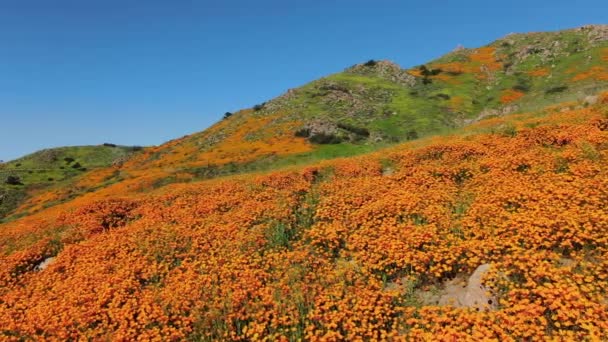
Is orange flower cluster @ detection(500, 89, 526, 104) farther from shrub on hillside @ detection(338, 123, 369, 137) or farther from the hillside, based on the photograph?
the hillside

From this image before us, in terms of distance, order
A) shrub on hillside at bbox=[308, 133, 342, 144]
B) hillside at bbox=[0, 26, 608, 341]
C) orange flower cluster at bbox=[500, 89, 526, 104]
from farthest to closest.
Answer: orange flower cluster at bbox=[500, 89, 526, 104], shrub on hillside at bbox=[308, 133, 342, 144], hillside at bbox=[0, 26, 608, 341]

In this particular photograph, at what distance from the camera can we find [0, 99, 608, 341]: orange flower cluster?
790 centimetres

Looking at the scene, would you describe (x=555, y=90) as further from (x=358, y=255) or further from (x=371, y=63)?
(x=358, y=255)

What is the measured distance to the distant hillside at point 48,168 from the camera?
265 ft

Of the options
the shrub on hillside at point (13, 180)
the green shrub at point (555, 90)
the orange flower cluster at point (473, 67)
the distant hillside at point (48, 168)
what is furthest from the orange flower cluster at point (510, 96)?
the shrub on hillside at point (13, 180)

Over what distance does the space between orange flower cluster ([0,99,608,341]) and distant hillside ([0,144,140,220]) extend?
153 ft

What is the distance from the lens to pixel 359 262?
35.0 ft

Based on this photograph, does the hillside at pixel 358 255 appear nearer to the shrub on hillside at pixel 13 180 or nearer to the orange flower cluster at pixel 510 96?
the orange flower cluster at pixel 510 96

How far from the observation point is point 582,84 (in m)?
56.5

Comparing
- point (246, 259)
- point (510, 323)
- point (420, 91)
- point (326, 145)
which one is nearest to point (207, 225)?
point (246, 259)

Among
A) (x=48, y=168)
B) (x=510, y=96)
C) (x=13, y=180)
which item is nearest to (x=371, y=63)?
(x=510, y=96)

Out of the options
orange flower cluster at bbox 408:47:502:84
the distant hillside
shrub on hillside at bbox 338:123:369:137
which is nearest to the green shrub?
orange flower cluster at bbox 408:47:502:84

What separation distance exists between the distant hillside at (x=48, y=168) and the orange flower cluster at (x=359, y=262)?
46500mm

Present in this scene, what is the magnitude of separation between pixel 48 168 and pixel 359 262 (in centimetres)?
12384
